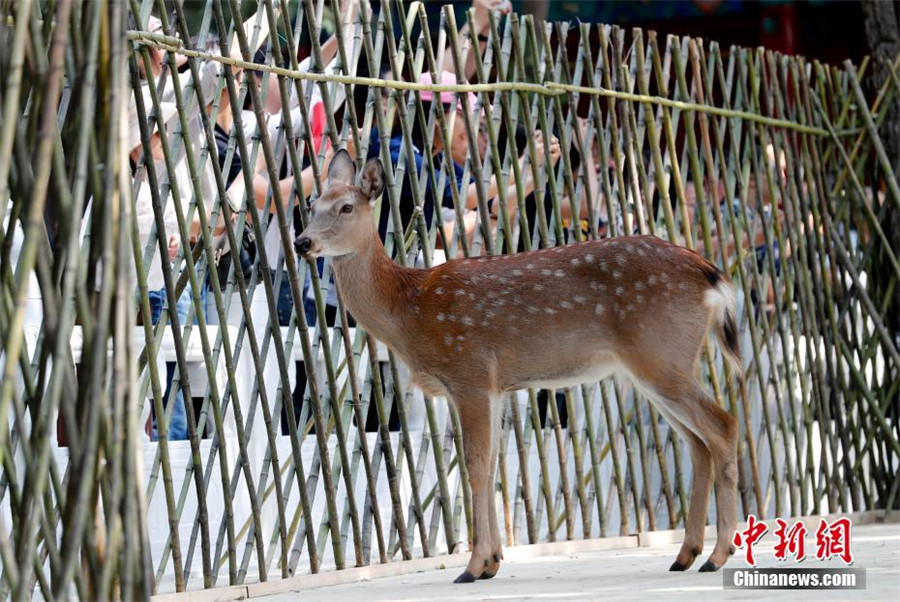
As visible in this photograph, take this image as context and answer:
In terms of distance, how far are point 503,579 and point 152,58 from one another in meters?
1.87

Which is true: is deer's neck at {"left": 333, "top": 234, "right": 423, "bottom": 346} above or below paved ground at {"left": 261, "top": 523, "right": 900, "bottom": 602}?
above

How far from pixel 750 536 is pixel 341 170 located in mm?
1637

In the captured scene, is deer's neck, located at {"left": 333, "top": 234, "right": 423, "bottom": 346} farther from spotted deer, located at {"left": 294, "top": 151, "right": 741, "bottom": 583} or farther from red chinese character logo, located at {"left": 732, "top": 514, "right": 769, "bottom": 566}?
red chinese character logo, located at {"left": 732, "top": 514, "right": 769, "bottom": 566}

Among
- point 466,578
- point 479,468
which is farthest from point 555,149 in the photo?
point 466,578

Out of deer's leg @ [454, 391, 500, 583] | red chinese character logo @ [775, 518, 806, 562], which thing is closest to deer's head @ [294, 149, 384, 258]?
deer's leg @ [454, 391, 500, 583]

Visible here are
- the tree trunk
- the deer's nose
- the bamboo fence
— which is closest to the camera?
the bamboo fence

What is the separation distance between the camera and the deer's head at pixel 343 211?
4340mm

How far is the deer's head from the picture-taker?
4.34m

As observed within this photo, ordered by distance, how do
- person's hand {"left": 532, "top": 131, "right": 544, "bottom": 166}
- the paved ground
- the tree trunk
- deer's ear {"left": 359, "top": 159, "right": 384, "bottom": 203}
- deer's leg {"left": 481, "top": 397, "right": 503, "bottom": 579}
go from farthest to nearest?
1. the tree trunk
2. person's hand {"left": 532, "top": 131, "right": 544, "bottom": 166}
3. deer's ear {"left": 359, "top": 159, "right": 384, "bottom": 203}
4. deer's leg {"left": 481, "top": 397, "right": 503, "bottom": 579}
5. the paved ground

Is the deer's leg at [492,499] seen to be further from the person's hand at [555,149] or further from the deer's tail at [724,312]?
the person's hand at [555,149]

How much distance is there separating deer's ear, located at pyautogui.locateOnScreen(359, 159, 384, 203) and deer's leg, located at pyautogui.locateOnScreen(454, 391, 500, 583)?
0.66 metres

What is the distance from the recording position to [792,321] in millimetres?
5961

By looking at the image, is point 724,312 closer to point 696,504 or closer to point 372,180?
point 696,504

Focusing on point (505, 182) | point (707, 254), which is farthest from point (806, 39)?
point (505, 182)
